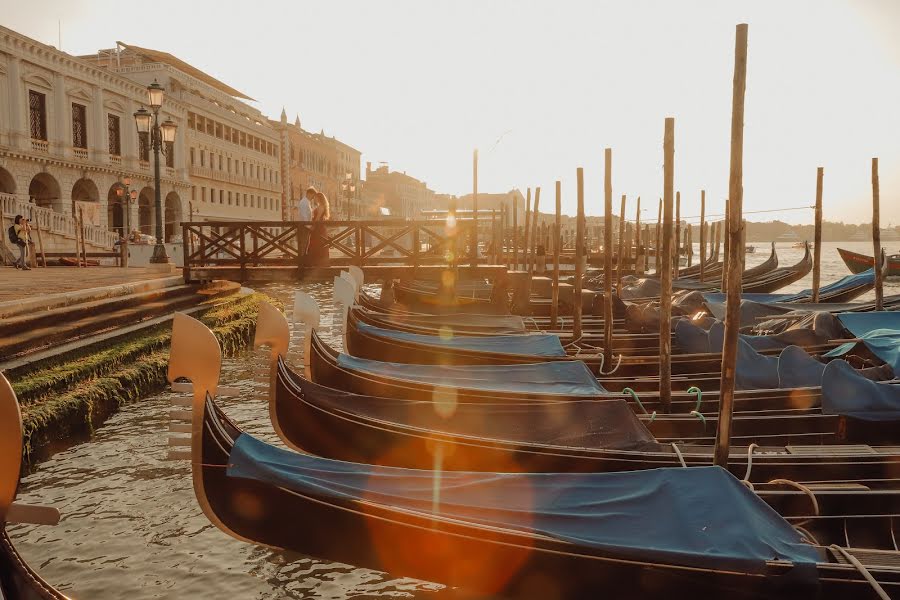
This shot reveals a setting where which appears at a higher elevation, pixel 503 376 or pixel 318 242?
pixel 318 242

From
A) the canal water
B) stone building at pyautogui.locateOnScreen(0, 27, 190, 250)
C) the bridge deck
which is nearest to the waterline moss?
the canal water

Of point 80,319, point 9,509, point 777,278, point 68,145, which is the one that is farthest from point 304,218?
point 68,145

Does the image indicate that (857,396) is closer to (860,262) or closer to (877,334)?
(877,334)

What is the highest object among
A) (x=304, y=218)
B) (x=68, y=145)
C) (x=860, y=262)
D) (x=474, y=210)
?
(x=68, y=145)

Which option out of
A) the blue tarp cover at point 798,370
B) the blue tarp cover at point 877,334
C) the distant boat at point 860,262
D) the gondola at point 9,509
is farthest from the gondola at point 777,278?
the gondola at point 9,509

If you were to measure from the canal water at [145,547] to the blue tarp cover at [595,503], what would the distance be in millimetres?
285

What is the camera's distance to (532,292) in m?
12.2

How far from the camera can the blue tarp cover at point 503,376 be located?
14.9 ft

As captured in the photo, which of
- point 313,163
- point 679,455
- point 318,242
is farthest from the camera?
point 313,163

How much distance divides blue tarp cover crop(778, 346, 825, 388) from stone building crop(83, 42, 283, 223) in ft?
93.4

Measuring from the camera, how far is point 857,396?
364 cm

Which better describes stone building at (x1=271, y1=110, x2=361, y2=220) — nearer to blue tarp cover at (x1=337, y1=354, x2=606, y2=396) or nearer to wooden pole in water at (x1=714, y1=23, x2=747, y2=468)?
blue tarp cover at (x1=337, y1=354, x2=606, y2=396)

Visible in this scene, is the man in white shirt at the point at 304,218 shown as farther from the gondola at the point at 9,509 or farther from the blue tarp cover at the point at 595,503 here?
the gondola at the point at 9,509

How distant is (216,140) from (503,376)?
33.7m
